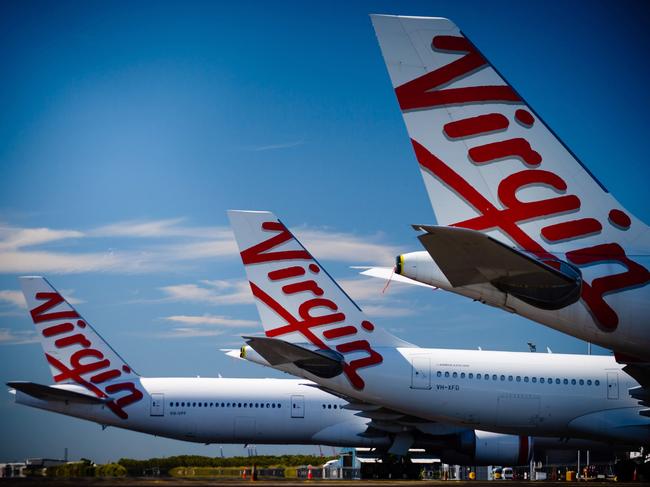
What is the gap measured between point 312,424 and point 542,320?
979 inches

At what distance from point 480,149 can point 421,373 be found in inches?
620

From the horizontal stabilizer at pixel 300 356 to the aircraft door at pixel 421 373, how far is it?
2407 mm

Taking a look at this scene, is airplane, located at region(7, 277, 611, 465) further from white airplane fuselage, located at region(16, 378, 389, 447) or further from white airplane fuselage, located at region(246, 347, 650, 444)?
white airplane fuselage, located at region(246, 347, 650, 444)

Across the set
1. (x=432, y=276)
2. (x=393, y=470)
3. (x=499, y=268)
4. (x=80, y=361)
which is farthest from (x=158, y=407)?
(x=499, y=268)

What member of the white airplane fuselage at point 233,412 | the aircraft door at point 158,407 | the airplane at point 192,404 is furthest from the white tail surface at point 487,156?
the aircraft door at point 158,407

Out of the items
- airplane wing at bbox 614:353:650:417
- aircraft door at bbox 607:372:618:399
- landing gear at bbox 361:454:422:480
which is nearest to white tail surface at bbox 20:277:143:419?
landing gear at bbox 361:454:422:480

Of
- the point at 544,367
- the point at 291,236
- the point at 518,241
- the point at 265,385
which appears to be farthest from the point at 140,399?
the point at 518,241

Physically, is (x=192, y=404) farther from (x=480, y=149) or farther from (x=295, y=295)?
(x=480, y=149)

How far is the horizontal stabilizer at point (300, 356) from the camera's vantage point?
83.3ft

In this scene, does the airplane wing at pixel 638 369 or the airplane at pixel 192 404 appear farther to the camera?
the airplane at pixel 192 404

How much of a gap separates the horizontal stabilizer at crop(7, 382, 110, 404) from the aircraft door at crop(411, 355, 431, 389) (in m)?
16.2

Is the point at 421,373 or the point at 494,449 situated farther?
the point at 494,449

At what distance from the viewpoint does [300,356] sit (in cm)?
2659

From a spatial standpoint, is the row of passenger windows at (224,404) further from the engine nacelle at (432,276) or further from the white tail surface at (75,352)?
the engine nacelle at (432,276)
